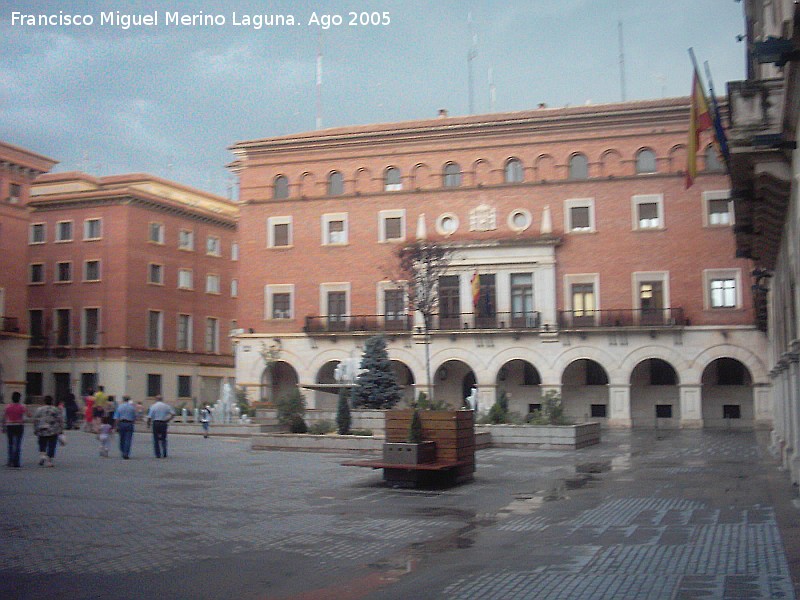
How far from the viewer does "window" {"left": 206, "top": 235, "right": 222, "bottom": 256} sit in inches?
2392

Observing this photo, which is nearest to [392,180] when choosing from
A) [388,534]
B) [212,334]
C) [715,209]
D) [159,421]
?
[715,209]

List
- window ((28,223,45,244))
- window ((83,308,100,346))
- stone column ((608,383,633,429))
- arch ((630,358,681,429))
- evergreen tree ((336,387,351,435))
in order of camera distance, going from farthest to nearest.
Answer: window ((28,223,45,244)) < window ((83,308,100,346)) < arch ((630,358,681,429)) < stone column ((608,383,633,429)) < evergreen tree ((336,387,351,435))

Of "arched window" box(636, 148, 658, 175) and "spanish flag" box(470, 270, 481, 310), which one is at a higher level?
"arched window" box(636, 148, 658, 175)

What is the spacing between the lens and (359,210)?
4731 centimetres

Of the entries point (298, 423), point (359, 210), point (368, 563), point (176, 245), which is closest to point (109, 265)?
point (176, 245)

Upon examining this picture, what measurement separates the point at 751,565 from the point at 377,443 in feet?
51.8

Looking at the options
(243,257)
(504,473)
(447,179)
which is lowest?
(504,473)

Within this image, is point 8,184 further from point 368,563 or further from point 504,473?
point 368,563

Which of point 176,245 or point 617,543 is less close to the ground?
point 176,245

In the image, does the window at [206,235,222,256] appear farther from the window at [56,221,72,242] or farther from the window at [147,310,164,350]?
the window at [56,221,72,242]

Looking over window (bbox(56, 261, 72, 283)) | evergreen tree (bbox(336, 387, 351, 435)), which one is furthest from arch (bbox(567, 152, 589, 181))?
window (bbox(56, 261, 72, 283))

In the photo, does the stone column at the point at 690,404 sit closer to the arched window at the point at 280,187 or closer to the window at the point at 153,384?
the arched window at the point at 280,187

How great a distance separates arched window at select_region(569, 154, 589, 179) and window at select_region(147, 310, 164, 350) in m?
27.0

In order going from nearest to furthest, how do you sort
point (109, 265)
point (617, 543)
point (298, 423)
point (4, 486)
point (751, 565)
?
point (751, 565) → point (617, 543) → point (4, 486) → point (298, 423) → point (109, 265)
